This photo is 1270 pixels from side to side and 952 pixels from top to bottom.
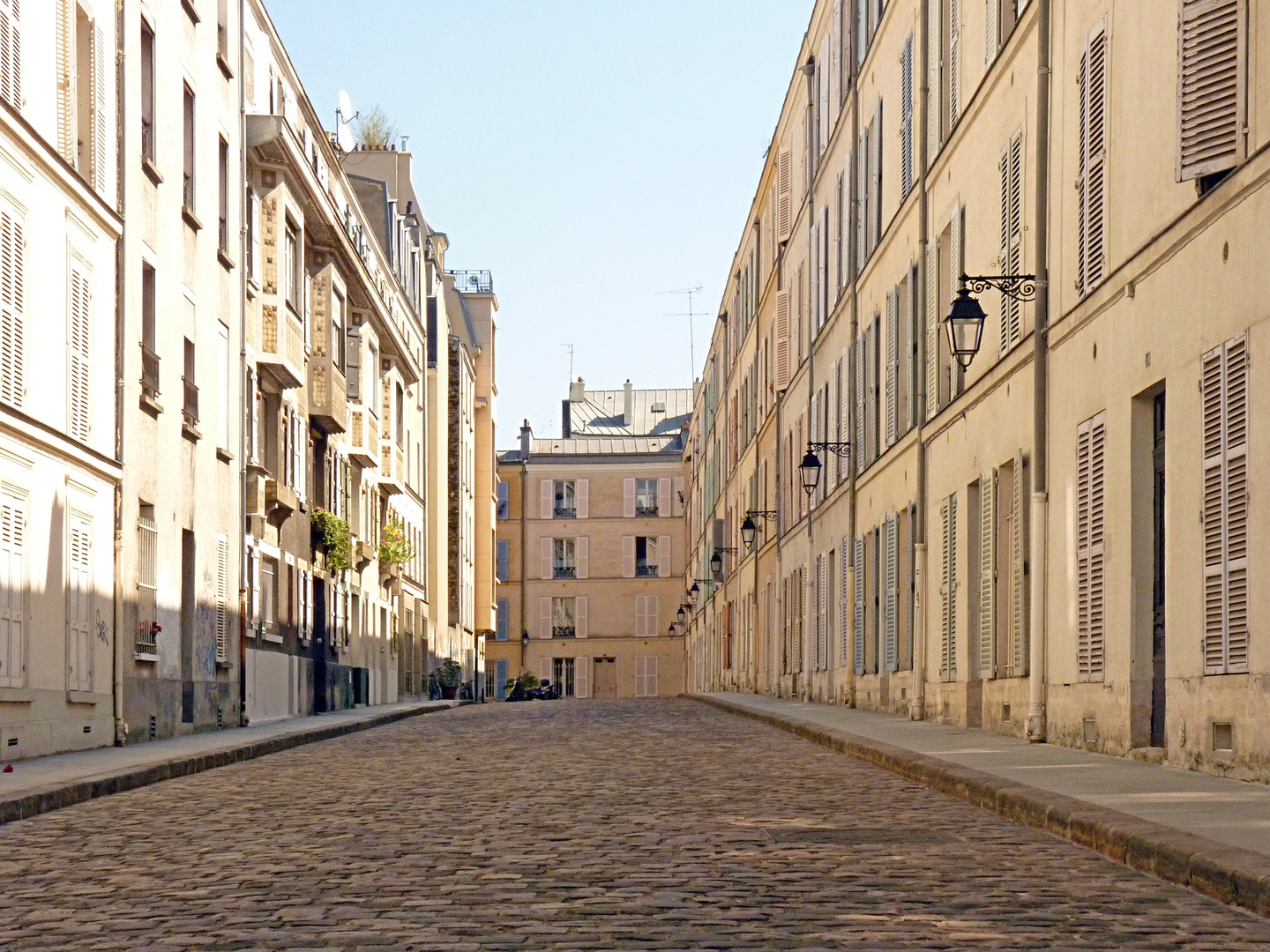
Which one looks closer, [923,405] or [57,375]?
[57,375]

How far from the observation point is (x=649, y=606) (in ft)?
292

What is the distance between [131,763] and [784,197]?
98.1ft

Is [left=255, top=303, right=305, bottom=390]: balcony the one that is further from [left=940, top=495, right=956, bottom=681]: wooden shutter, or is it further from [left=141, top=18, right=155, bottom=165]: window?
[left=940, top=495, right=956, bottom=681]: wooden shutter

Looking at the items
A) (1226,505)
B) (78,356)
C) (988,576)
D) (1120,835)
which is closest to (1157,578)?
(1226,505)

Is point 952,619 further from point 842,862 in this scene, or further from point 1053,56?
point 842,862

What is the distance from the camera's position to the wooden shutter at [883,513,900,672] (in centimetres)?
2741

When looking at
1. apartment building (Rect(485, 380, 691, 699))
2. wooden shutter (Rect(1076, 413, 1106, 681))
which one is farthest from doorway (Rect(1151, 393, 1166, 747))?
apartment building (Rect(485, 380, 691, 699))

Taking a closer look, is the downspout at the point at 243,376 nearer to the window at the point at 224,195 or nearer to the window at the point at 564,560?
the window at the point at 224,195

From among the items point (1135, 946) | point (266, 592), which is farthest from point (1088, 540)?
point (266, 592)

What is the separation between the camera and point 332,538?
3706 centimetres

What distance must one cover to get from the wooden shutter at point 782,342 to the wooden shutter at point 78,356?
24.0m

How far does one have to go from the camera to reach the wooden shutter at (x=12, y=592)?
681 inches

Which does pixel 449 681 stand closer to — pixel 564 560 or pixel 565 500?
pixel 564 560

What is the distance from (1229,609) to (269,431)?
2144cm
